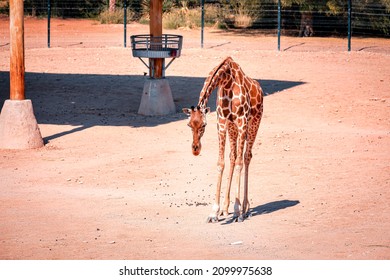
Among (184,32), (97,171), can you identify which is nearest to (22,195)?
(97,171)

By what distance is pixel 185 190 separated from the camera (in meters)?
12.4

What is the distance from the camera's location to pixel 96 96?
20984 mm

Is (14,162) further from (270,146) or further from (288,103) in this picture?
(288,103)

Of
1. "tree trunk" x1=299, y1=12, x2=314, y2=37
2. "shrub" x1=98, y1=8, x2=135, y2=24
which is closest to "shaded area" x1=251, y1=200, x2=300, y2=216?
"tree trunk" x1=299, y1=12, x2=314, y2=37

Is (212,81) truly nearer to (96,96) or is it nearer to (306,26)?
(96,96)

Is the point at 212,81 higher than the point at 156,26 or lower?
lower

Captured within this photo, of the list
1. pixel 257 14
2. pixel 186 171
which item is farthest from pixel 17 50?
pixel 257 14

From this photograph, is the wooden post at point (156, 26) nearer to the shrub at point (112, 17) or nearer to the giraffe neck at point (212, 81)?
the giraffe neck at point (212, 81)

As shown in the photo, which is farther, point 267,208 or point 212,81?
point 267,208

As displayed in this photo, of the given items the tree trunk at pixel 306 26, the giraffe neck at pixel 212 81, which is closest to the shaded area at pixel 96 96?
the giraffe neck at pixel 212 81

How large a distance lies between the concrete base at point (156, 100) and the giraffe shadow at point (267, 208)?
301 inches

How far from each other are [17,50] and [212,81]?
21.7ft

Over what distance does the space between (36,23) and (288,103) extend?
75.2 ft

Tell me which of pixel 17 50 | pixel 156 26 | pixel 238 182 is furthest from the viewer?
pixel 156 26
